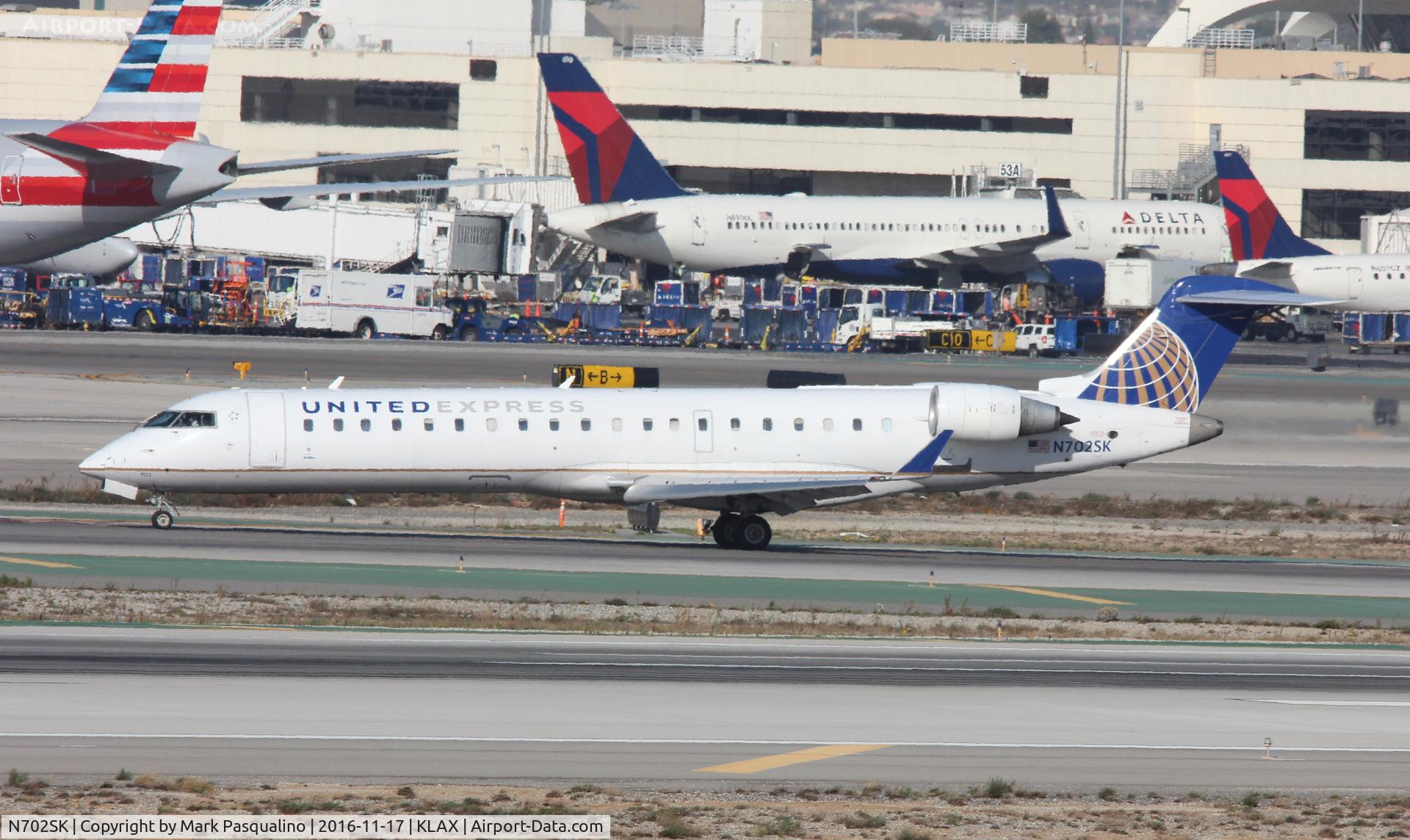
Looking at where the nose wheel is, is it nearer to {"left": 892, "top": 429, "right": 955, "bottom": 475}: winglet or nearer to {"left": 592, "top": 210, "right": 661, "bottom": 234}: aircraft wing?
{"left": 892, "top": 429, "right": 955, "bottom": 475}: winglet

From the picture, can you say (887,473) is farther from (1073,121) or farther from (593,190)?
(1073,121)

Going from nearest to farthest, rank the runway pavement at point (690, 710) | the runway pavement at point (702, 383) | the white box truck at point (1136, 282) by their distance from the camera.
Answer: the runway pavement at point (690, 710) → the runway pavement at point (702, 383) → the white box truck at point (1136, 282)

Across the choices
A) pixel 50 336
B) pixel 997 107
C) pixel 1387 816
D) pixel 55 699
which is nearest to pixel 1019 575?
pixel 1387 816

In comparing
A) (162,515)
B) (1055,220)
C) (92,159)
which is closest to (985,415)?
(162,515)

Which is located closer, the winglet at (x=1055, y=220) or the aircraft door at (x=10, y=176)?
the aircraft door at (x=10, y=176)

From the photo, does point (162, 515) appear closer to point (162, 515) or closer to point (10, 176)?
point (162, 515)

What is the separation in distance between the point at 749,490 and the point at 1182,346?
10644mm

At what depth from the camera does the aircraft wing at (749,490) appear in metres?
33.3

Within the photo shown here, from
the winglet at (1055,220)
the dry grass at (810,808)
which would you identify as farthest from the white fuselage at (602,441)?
the winglet at (1055,220)

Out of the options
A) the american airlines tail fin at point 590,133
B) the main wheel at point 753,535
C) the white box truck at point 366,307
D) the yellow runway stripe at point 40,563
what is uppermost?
the american airlines tail fin at point 590,133

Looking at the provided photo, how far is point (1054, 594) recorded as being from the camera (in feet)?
99.3

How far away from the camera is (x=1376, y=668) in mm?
24312

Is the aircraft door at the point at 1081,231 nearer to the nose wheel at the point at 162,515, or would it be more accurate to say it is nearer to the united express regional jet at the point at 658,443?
the united express regional jet at the point at 658,443

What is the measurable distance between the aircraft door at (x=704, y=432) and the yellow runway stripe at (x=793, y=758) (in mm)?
16488
